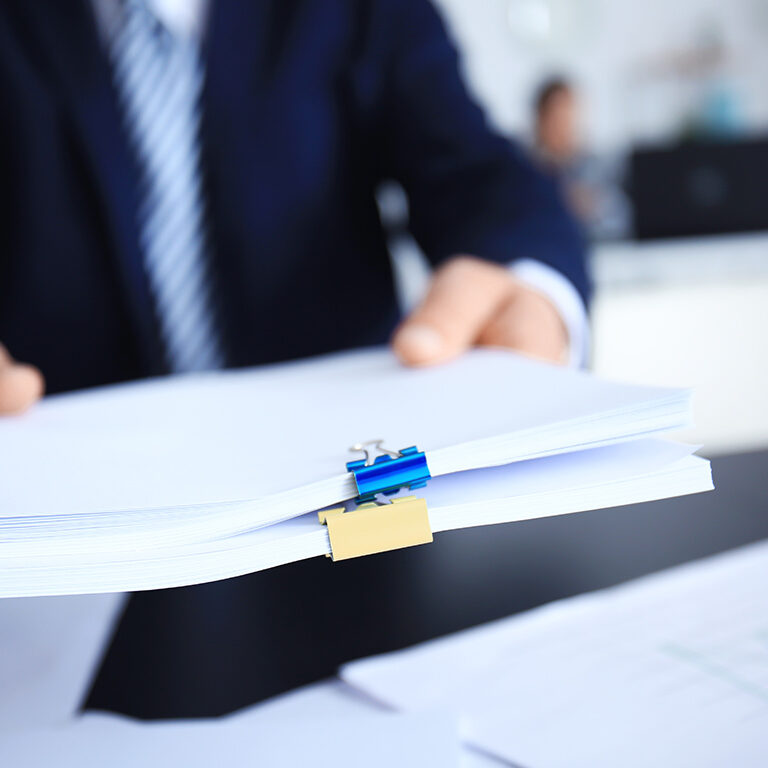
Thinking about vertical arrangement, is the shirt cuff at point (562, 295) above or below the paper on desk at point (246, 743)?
above

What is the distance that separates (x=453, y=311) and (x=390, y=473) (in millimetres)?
256

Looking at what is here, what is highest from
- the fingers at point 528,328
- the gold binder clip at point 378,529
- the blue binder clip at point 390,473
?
the blue binder clip at point 390,473

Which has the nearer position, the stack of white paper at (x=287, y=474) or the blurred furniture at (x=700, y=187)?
the stack of white paper at (x=287, y=474)

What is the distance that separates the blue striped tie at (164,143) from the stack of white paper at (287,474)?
406mm

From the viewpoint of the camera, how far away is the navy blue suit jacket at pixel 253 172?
71cm

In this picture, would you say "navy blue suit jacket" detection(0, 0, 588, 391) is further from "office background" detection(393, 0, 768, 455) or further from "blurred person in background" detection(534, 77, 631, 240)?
"blurred person in background" detection(534, 77, 631, 240)

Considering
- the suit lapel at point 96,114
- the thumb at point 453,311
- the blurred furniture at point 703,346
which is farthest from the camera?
the blurred furniture at point 703,346

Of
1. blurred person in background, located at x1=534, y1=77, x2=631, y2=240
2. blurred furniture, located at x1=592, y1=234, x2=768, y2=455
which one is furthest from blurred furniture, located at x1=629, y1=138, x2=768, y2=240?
blurred furniture, located at x1=592, y1=234, x2=768, y2=455

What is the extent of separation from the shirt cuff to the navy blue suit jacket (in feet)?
0.28

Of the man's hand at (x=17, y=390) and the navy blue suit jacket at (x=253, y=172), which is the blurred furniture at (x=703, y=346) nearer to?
the navy blue suit jacket at (x=253, y=172)

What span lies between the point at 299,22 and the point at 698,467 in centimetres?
64

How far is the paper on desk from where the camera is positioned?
28 cm

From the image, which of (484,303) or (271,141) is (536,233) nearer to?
(484,303)

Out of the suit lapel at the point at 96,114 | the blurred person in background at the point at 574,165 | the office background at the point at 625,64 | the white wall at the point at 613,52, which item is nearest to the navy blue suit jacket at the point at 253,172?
the suit lapel at the point at 96,114
